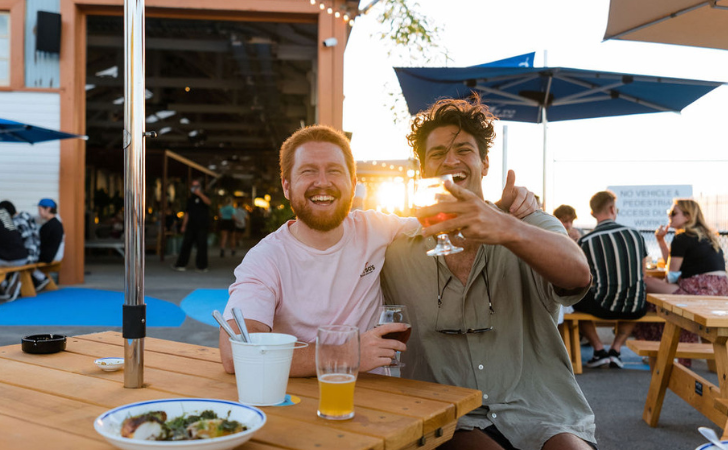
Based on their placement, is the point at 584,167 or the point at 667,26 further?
the point at 584,167

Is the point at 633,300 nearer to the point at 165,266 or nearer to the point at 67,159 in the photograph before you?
the point at 67,159

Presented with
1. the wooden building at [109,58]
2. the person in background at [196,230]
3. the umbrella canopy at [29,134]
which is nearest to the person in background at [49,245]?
the wooden building at [109,58]

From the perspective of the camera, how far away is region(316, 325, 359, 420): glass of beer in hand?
1186mm

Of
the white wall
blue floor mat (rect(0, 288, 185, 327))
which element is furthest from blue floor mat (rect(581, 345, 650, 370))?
the white wall

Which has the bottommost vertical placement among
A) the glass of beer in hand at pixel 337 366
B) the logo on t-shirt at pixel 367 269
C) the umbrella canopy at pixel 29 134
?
the glass of beer in hand at pixel 337 366

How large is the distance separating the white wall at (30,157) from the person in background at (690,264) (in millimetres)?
7893

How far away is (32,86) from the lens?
8492 millimetres

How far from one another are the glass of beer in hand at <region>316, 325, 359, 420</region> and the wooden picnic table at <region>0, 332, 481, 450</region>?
3 cm

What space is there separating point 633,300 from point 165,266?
9197 millimetres

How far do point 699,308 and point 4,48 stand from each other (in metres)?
9.34

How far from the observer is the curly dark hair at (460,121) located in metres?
2.04

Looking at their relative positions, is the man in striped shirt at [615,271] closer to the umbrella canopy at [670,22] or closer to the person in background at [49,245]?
the umbrella canopy at [670,22]

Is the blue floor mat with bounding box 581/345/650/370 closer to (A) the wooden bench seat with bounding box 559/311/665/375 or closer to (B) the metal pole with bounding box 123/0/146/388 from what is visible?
(A) the wooden bench seat with bounding box 559/311/665/375

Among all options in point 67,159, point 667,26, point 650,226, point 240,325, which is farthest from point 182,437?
point 67,159
